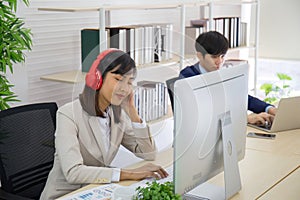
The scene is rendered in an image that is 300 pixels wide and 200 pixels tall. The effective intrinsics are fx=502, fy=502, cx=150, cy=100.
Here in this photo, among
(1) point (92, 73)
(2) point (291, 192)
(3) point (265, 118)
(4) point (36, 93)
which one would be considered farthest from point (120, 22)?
(2) point (291, 192)

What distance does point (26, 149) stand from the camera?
7.80ft

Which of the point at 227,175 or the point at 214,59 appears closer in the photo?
the point at 227,175

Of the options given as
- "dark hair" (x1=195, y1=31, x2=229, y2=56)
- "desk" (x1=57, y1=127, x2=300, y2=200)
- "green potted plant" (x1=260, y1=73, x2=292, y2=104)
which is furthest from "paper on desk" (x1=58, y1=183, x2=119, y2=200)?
"green potted plant" (x1=260, y1=73, x2=292, y2=104)

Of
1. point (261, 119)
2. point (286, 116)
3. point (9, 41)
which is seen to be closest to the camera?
point (9, 41)

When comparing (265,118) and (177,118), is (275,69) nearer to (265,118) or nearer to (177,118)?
(265,118)

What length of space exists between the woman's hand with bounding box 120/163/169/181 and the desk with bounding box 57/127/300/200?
0.10 feet

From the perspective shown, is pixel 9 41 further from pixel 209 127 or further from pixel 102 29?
pixel 209 127

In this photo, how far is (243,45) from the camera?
504cm

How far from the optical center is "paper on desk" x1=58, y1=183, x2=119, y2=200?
1880mm

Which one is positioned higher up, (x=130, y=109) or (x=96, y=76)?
(x=96, y=76)

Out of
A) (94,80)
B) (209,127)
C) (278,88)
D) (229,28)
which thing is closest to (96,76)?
(94,80)

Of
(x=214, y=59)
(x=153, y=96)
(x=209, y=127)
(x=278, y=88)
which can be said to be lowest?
(x=278, y=88)

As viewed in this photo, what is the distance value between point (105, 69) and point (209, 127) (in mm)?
545

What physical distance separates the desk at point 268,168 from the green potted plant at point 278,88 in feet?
7.38
